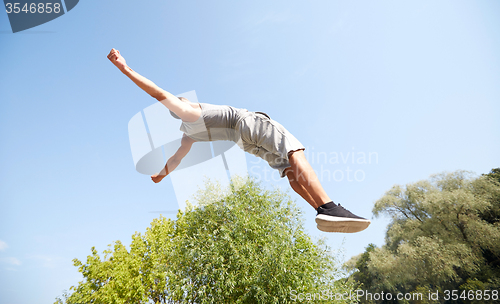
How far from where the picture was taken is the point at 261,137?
217cm

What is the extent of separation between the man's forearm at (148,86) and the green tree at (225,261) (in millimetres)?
7652

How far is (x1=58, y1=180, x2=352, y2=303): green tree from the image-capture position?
8531mm

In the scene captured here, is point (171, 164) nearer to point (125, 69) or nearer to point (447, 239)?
point (125, 69)

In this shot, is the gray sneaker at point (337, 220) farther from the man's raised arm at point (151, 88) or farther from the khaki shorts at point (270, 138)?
the man's raised arm at point (151, 88)

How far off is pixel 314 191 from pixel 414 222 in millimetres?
21211

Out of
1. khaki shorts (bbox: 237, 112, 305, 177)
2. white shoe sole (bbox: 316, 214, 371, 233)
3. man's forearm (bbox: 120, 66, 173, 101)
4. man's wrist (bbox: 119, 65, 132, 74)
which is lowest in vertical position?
white shoe sole (bbox: 316, 214, 371, 233)

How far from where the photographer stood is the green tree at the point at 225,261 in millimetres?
8531

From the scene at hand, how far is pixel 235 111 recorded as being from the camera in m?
2.33

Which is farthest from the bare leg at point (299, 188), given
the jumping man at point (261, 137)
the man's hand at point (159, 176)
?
the man's hand at point (159, 176)

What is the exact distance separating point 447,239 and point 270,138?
824 inches

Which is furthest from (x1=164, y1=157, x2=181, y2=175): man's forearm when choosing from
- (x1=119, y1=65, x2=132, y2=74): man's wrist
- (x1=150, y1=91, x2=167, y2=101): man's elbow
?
(x1=119, y1=65, x2=132, y2=74): man's wrist

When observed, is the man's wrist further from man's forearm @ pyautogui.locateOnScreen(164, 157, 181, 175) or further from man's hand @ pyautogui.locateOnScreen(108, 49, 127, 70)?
man's forearm @ pyautogui.locateOnScreen(164, 157, 181, 175)

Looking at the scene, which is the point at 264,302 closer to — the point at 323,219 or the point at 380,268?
Result: the point at 323,219

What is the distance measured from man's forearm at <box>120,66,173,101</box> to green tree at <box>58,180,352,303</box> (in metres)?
7.65
